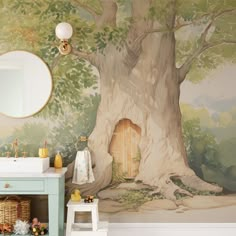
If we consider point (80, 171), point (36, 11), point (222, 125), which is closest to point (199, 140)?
point (222, 125)

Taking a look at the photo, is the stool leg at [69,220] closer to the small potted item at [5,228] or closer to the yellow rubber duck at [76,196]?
the yellow rubber duck at [76,196]

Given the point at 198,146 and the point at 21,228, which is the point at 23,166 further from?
the point at 198,146

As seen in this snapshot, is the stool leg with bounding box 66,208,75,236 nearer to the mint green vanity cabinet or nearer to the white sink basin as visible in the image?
the mint green vanity cabinet

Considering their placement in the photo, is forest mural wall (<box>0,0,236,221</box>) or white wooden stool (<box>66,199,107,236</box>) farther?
forest mural wall (<box>0,0,236,221</box>)

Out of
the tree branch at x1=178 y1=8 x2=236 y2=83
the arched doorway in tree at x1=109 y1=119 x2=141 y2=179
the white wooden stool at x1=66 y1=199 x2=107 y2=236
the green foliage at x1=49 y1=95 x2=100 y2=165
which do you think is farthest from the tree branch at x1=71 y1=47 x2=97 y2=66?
the white wooden stool at x1=66 y1=199 x2=107 y2=236

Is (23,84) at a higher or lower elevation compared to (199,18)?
lower

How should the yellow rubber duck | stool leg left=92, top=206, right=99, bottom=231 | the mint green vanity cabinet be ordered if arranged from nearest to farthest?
the mint green vanity cabinet → stool leg left=92, top=206, right=99, bottom=231 → the yellow rubber duck

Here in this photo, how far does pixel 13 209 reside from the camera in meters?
3.85

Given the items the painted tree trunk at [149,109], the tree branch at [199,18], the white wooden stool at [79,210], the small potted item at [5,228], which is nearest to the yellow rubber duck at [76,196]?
the white wooden stool at [79,210]

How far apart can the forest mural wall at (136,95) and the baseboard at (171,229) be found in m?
0.19

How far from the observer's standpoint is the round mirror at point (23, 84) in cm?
415

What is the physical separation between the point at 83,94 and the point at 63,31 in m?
0.61

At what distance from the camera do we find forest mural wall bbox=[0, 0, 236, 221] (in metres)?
4.19

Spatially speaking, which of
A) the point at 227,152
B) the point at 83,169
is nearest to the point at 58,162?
the point at 83,169
